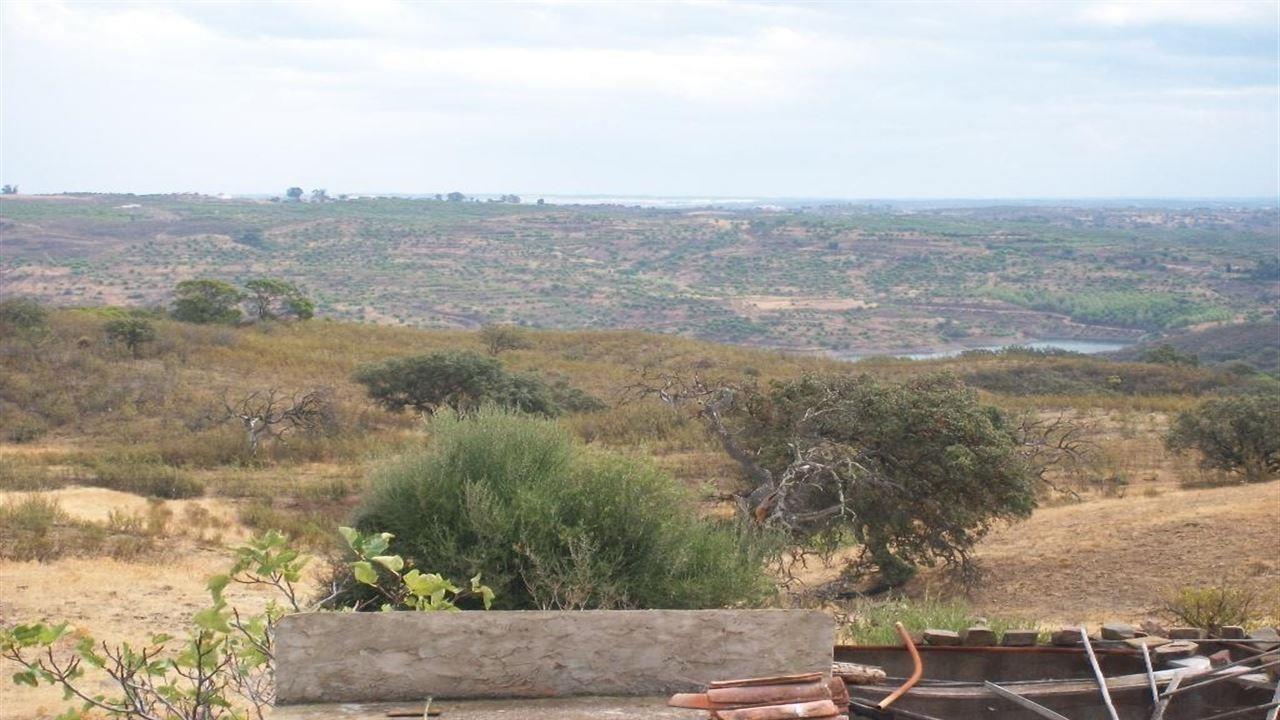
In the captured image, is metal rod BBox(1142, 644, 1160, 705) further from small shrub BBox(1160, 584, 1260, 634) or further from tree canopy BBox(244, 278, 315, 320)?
tree canopy BBox(244, 278, 315, 320)

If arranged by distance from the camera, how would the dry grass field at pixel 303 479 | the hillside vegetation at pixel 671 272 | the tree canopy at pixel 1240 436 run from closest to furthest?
the dry grass field at pixel 303 479 → the tree canopy at pixel 1240 436 → the hillside vegetation at pixel 671 272

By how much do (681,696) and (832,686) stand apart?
575mm

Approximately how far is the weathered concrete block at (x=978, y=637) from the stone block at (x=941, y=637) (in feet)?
0.17

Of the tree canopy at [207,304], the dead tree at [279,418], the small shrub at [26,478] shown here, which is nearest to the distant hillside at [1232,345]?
the tree canopy at [207,304]

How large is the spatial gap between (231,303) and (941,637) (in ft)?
138

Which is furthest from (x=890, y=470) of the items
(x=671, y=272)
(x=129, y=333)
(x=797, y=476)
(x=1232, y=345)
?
(x=671, y=272)

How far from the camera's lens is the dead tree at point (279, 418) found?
2164 cm

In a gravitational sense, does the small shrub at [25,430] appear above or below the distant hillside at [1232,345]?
above

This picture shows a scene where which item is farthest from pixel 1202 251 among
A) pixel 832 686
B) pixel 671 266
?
pixel 832 686

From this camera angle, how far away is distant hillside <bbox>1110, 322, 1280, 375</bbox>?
5416 cm

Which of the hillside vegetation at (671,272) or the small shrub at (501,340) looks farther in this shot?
the hillside vegetation at (671,272)

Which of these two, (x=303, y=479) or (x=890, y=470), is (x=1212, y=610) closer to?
(x=890, y=470)

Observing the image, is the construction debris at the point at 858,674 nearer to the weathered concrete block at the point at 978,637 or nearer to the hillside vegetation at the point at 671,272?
the weathered concrete block at the point at 978,637

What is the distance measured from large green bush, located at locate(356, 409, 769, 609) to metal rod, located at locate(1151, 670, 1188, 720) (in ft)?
9.54
